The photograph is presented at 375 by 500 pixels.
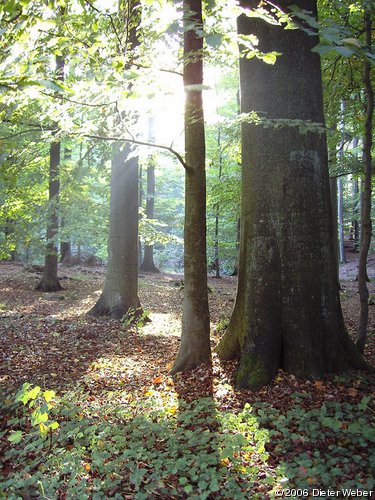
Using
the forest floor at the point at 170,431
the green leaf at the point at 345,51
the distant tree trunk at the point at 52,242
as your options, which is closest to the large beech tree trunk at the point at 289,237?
the forest floor at the point at 170,431

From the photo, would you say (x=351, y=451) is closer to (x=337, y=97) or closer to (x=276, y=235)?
(x=276, y=235)

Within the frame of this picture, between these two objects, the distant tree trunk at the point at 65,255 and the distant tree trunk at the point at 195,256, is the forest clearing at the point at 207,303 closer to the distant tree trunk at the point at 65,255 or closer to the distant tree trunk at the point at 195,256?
the distant tree trunk at the point at 195,256

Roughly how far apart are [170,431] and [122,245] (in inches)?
245

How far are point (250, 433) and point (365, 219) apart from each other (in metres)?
3.44

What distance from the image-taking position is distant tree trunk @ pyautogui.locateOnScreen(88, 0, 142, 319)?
941 centimetres

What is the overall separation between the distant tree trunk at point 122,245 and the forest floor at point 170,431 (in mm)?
2640

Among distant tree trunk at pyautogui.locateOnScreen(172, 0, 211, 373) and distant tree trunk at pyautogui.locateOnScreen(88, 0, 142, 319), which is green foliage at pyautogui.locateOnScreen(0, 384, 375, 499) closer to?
distant tree trunk at pyautogui.locateOnScreen(172, 0, 211, 373)

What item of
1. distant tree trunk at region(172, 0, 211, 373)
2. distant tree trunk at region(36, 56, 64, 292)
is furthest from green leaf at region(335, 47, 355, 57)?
distant tree trunk at region(36, 56, 64, 292)

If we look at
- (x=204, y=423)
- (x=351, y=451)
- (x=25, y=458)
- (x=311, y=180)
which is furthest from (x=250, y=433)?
(x=311, y=180)

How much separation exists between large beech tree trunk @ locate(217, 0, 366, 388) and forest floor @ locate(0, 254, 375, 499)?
1.05 ft

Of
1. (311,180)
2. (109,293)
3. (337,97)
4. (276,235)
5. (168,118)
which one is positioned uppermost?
(337,97)

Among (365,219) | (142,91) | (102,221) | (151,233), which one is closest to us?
(142,91)

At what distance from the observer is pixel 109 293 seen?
31.0ft

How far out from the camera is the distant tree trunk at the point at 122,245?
9406 mm
